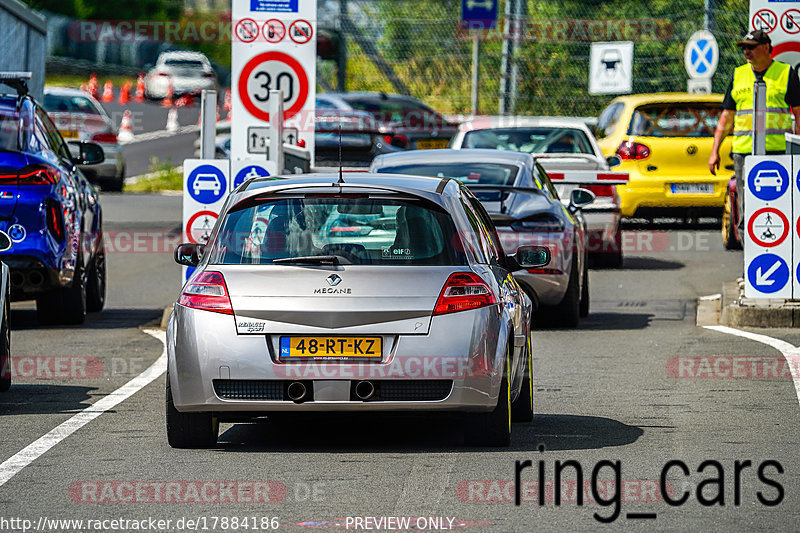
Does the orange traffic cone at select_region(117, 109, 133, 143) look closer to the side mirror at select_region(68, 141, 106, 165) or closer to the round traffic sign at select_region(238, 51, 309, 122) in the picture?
the round traffic sign at select_region(238, 51, 309, 122)

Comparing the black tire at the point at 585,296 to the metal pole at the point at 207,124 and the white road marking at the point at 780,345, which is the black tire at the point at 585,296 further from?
the metal pole at the point at 207,124

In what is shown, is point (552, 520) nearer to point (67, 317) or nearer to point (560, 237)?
point (560, 237)

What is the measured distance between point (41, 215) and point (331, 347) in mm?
6067

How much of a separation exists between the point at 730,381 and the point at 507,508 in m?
4.26

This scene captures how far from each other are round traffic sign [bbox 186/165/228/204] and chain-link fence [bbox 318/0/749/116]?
1745 cm

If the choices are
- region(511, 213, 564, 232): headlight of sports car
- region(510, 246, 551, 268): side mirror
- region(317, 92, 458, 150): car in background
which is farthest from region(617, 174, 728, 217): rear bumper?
region(510, 246, 551, 268): side mirror

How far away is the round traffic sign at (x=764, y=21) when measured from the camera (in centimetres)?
1550

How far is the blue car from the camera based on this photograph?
44.8 feet

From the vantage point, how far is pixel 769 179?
13914 millimetres

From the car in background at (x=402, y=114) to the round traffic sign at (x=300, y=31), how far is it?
13.6 meters

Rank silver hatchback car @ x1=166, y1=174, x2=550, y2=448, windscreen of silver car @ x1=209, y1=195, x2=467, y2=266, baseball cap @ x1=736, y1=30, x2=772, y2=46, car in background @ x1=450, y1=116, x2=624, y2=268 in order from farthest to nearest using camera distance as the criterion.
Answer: car in background @ x1=450, y1=116, x2=624, y2=268 → baseball cap @ x1=736, y1=30, x2=772, y2=46 → windscreen of silver car @ x1=209, y1=195, x2=467, y2=266 → silver hatchback car @ x1=166, y1=174, x2=550, y2=448

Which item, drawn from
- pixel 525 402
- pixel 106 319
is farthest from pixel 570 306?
pixel 525 402

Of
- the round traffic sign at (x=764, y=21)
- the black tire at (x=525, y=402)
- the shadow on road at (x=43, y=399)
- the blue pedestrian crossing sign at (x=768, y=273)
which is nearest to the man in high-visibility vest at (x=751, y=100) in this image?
the round traffic sign at (x=764, y=21)

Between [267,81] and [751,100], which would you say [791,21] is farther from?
[267,81]
